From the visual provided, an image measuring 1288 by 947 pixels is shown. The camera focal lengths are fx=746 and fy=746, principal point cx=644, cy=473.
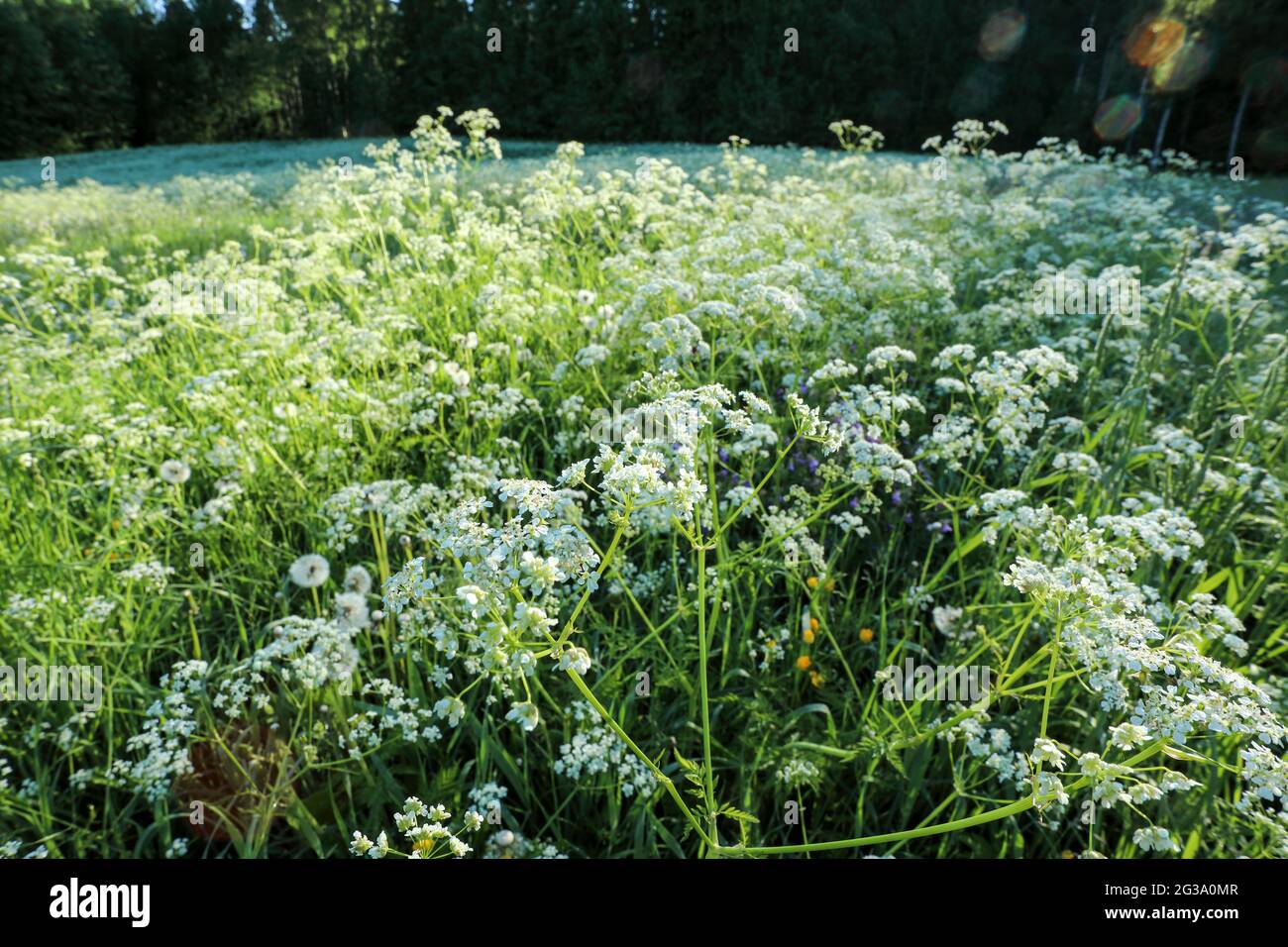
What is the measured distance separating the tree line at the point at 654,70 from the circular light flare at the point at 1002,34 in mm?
78

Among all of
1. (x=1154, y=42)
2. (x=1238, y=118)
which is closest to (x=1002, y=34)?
(x=1154, y=42)

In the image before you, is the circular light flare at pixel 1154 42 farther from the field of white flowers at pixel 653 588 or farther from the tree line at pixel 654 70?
the field of white flowers at pixel 653 588

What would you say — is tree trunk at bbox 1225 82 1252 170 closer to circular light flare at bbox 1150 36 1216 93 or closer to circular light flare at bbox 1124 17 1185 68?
circular light flare at bbox 1150 36 1216 93

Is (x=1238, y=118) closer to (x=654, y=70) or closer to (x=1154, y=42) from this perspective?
(x=1154, y=42)

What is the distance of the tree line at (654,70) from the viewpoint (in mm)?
26484

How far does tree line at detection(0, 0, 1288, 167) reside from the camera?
2648 cm

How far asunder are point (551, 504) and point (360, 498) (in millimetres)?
1795

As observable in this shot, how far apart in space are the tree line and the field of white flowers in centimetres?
2531

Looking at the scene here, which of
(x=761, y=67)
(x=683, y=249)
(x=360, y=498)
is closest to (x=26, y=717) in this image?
(x=360, y=498)

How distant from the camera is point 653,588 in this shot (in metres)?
3.04

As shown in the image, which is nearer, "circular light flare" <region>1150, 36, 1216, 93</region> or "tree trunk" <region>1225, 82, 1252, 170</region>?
"tree trunk" <region>1225, 82, 1252, 170</region>

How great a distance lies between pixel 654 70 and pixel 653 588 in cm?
3485

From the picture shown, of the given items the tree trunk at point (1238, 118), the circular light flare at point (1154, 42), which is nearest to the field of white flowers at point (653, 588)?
the tree trunk at point (1238, 118)

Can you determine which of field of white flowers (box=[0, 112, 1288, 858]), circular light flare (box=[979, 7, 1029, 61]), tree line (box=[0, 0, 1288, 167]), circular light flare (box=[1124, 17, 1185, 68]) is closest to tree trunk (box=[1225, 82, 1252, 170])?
tree line (box=[0, 0, 1288, 167])
